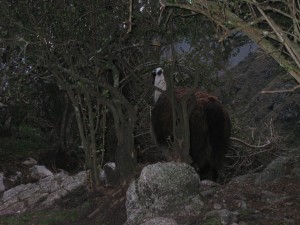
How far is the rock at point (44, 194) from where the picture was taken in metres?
9.68

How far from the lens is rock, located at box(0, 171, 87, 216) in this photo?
9.68 metres

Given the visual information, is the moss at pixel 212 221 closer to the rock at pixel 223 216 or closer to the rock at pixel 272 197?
the rock at pixel 223 216

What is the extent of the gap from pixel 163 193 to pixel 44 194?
335cm

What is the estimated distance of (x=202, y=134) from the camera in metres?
9.66

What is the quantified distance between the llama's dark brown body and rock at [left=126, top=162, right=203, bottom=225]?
167 centimetres

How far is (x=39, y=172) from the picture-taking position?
12.9 metres

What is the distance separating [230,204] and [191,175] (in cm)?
85

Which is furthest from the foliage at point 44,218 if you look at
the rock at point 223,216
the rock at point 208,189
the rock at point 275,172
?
the rock at point 275,172

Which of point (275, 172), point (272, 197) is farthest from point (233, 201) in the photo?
point (275, 172)

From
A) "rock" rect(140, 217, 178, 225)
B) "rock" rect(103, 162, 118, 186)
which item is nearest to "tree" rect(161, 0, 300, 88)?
"rock" rect(140, 217, 178, 225)

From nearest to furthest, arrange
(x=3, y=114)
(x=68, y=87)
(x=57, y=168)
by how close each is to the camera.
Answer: (x=68, y=87) → (x=57, y=168) → (x=3, y=114)

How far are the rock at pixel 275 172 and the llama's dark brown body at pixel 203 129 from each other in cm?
145

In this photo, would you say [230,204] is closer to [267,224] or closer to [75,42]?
[267,224]

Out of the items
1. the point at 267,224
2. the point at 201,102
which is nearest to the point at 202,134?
the point at 201,102
